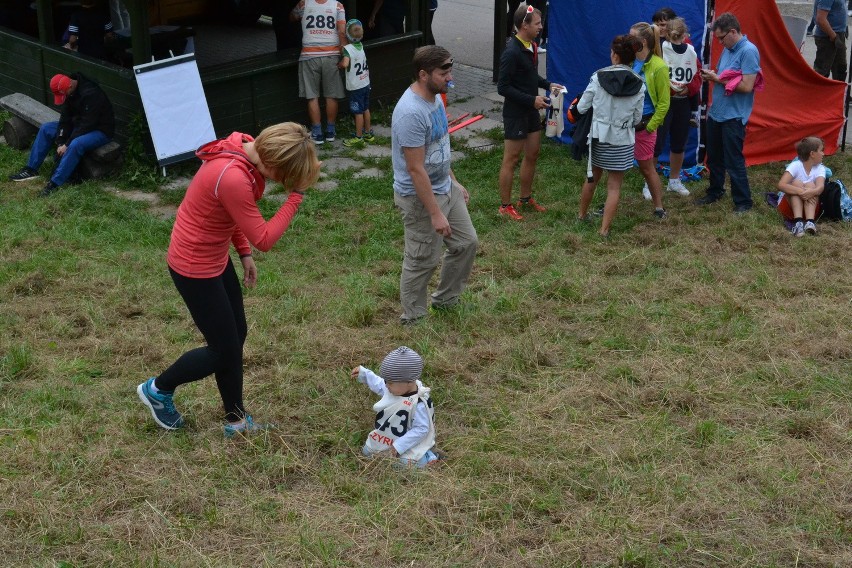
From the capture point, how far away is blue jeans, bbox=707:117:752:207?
28.5ft

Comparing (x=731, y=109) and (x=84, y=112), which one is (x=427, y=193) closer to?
(x=731, y=109)

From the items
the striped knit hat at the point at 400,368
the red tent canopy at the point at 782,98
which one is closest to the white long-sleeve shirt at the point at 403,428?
the striped knit hat at the point at 400,368

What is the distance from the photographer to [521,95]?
26.9 feet

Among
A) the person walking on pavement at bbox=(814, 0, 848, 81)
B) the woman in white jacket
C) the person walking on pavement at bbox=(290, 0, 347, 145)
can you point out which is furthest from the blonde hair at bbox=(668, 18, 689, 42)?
the person walking on pavement at bbox=(814, 0, 848, 81)

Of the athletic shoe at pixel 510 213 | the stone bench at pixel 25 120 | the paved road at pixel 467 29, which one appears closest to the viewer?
the athletic shoe at pixel 510 213

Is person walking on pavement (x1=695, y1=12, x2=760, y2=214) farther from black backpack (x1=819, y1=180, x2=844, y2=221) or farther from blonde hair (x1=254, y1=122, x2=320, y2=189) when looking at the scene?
blonde hair (x1=254, y1=122, x2=320, y2=189)

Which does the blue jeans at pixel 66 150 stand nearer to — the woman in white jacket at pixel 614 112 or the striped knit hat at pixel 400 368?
the woman in white jacket at pixel 614 112

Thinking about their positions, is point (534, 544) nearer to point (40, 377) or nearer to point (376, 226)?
point (40, 377)

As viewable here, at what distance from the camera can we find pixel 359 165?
408 inches

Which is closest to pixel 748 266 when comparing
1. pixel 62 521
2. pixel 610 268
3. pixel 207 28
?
pixel 610 268

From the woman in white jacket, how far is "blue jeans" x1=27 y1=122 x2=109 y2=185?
15.7 feet

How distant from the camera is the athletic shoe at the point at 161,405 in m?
4.80

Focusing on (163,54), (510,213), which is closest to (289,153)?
(510,213)

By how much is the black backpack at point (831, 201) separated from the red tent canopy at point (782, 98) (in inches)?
71.9
